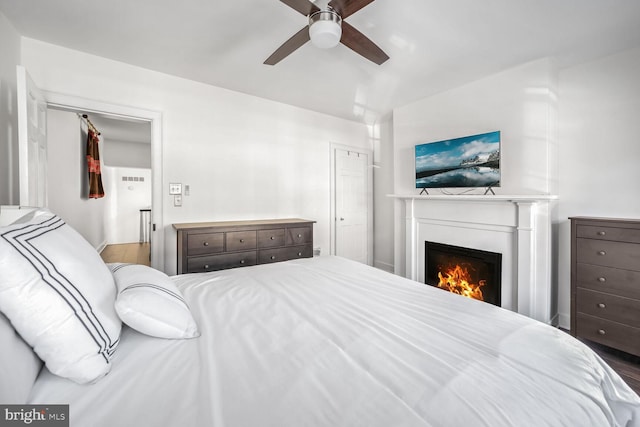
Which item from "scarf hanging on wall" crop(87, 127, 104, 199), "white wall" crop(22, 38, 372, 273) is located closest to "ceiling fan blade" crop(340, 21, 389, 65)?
"white wall" crop(22, 38, 372, 273)

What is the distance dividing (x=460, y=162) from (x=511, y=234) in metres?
0.95

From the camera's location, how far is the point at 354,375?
80 centimetres

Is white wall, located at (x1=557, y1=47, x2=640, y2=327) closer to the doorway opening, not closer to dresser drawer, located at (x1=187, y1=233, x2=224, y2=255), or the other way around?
dresser drawer, located at (x1=187, y1=233, x2=224, y2=255)

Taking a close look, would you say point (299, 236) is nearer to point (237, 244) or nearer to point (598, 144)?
point (237, 244)

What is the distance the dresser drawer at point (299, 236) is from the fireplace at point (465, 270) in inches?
61.1

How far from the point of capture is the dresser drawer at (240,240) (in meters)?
2.89

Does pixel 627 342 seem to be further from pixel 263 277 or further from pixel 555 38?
pixel 263 277

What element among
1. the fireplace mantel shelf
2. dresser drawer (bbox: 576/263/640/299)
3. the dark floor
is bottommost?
the dark floor

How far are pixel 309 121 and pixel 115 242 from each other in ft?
19.1

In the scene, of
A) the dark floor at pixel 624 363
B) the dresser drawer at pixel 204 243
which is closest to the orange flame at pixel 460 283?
the dark floor at pixel 624 363

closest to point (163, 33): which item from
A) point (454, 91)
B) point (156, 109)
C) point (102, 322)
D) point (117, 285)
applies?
point (156, 109)

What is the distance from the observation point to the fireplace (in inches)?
114

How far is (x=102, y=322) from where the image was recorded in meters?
0.86

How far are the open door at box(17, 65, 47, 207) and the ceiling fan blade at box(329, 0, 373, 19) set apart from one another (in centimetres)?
199
